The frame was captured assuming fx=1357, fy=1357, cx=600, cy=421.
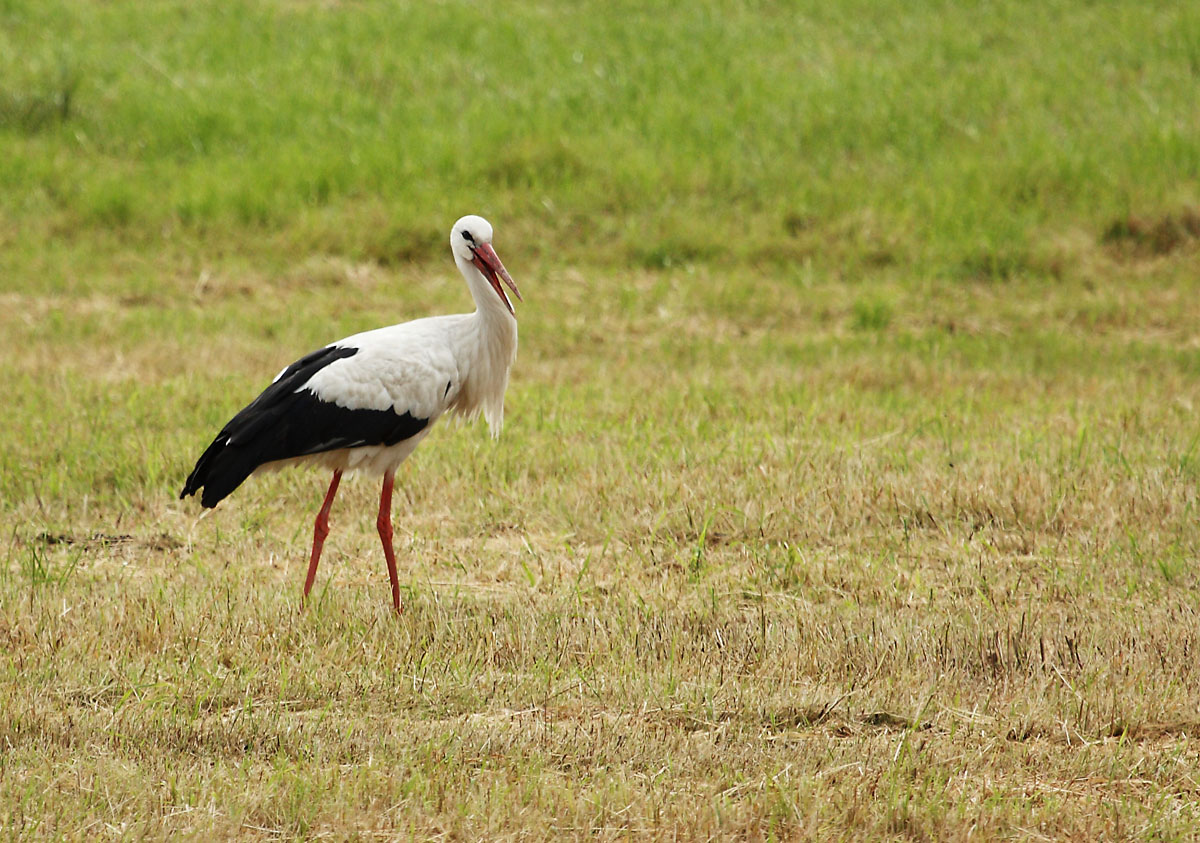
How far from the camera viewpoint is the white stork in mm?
5020

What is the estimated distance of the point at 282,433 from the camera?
5016 mm

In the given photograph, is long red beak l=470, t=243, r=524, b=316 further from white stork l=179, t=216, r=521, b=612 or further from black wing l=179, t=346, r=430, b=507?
black wing l=179, t=346, r=430, b=507

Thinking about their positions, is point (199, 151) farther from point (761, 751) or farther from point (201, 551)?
point (761, 751)

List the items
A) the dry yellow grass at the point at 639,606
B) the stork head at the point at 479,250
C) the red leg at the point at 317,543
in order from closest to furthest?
1. the dry yellow grass at the point at 639,606
2. the red leg at the point at 317,543
3. the stork head at the point at 479,250

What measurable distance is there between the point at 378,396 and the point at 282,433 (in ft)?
1.24

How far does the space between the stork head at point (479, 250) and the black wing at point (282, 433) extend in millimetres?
644

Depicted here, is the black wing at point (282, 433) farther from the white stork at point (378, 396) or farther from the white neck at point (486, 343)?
the white neck at point (486, 343)

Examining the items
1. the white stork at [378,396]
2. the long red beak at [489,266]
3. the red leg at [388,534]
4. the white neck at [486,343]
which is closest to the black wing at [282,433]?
the white stork at [378,396]

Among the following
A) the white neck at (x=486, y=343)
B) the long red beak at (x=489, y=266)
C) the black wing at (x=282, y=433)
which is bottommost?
the black wing at (x=282, y=433)

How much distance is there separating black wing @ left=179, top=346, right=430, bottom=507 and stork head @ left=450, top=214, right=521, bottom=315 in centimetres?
64

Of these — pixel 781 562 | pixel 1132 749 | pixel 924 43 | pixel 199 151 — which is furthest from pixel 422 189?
pixel 1132 749

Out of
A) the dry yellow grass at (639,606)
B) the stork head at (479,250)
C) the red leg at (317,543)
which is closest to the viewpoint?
the dry yellow grass at (639,606)

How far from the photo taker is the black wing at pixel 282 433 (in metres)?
4.98

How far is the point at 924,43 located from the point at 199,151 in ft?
25.3
